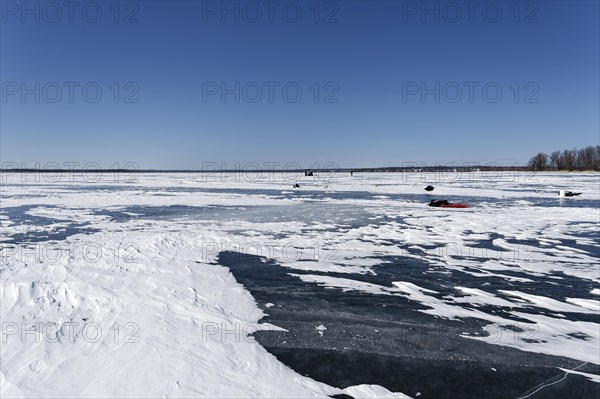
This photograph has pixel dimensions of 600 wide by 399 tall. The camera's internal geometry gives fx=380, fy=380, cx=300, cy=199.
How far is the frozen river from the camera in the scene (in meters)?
3.80

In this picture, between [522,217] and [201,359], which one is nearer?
[201,359]

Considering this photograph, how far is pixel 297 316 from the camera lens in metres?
5.47

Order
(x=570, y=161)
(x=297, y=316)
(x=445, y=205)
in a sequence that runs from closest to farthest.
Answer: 1. (x=297, y=316)
2. (x=445, y=205)
3. (x=570, y=161)

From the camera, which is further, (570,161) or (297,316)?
(570,161)

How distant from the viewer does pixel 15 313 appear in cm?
507

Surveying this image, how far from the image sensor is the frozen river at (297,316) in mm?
3797

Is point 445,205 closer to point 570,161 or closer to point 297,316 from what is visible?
point 297,316

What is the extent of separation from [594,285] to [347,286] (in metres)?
4.42

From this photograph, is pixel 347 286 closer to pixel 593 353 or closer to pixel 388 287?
pixel 388 287

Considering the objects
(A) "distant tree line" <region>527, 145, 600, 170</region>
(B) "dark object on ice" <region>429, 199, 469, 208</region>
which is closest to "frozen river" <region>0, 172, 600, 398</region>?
(B) "dark object on ice" <region>429, 199, 469, 208</region>

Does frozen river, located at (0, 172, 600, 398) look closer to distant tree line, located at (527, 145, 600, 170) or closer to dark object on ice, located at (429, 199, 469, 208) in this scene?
dark object on ice, located at (429, 199, 469, 208)

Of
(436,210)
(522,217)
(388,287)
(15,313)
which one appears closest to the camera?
(15,313)

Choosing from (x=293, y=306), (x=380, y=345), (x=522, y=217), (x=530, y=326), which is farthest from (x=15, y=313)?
(x=522, y=217)

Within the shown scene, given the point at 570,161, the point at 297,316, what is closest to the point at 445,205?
the point at 297,316
